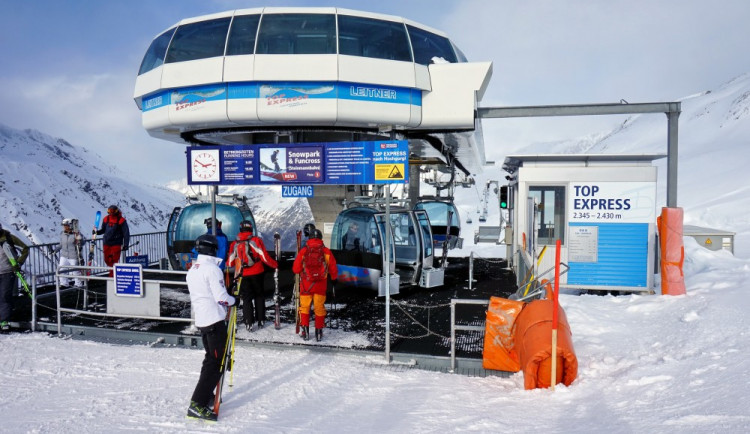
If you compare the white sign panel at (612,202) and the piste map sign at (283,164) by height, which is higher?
the piste map sign at (283,164)

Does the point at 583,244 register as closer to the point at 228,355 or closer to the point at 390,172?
the point at 390,172

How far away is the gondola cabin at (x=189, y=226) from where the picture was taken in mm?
Result: 14562

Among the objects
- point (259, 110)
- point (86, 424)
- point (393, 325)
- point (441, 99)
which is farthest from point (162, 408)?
point (441, 99)

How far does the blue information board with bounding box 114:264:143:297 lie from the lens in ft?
27.7

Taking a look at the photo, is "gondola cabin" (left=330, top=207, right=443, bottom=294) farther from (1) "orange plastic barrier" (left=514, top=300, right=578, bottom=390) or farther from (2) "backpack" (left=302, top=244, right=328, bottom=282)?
(1) "orange plastic barrier" (left=514, top=300, right=578, bottom=390)

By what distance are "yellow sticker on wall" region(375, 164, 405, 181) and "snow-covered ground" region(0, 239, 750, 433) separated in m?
2.81

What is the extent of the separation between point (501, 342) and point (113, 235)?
9.55 metres

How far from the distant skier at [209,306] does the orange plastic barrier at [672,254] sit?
379 inches

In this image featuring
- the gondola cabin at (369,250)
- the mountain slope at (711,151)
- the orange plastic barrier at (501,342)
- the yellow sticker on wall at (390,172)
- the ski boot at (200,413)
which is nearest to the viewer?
the ski boot at (200,413)

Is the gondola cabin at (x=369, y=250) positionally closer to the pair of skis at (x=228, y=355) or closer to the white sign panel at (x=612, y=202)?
the white sign panel at (x=612, y=202)

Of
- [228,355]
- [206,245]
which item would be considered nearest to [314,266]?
[228,355]

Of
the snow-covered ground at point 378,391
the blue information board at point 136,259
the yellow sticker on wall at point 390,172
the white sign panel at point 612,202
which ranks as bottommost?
the snow-covered ground at point 378,391

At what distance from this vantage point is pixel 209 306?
506cm

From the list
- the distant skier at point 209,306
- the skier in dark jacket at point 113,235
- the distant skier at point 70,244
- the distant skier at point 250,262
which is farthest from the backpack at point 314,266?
the distant skier at point 70,244
